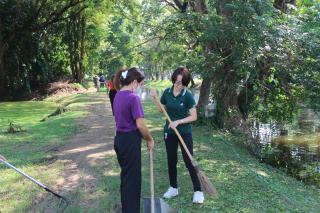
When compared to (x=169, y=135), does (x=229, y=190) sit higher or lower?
lower

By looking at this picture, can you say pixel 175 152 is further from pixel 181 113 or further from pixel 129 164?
pixel 129 164

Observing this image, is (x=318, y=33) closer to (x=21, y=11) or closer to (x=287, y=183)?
(x=287, y=183)

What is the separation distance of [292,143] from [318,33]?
5.54 metres

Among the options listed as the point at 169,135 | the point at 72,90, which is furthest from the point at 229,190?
the point at 72,90

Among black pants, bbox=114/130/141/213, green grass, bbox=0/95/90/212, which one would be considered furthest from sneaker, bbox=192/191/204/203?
green grass, bbox=0/95/90/212

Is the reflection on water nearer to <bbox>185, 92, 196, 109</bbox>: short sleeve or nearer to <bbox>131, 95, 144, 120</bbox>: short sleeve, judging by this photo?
<bbox>185, 92, 196, 109</bbox>: short sleeve

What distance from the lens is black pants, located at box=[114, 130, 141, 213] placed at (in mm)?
4824

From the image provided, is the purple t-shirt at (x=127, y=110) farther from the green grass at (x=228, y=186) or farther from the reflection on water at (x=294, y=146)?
the reflection on water at (x=294, y=146)

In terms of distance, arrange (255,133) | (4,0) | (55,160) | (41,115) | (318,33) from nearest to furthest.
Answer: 1. (55,160)
2. (318,33)
3. (255,133)
4. (41,115)
5. (4,0)

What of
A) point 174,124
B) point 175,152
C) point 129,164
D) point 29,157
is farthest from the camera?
point 29,157

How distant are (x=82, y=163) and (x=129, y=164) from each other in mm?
3612

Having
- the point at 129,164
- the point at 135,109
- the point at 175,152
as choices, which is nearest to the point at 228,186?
the point at 175,152

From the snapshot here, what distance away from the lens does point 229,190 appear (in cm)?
677

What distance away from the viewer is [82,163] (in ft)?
27.2
